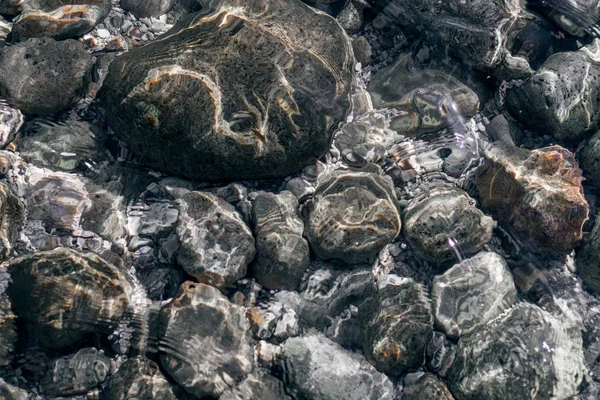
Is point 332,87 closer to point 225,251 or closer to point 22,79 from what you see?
point 225,251

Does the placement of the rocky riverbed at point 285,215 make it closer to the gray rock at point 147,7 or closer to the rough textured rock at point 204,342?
the rough textured rock at point 204,342

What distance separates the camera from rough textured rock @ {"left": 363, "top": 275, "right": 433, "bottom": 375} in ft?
12.8

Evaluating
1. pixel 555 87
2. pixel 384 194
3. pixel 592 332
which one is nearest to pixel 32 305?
pixel 384 194

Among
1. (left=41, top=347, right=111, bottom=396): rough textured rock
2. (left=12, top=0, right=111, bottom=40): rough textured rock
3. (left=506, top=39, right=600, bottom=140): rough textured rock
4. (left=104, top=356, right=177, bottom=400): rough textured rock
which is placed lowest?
(left=41, top=347, right=111, bottom=396): rough textured rock

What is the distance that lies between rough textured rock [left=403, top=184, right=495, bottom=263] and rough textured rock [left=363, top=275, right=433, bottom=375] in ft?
1.53

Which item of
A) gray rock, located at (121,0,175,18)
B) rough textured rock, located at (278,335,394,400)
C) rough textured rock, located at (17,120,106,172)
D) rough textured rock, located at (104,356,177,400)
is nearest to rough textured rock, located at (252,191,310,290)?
rough textured rock, located at (278,335,394,400)

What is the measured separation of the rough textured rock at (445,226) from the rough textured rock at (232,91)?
3.77ft

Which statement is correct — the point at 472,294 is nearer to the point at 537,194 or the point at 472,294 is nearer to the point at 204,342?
the point at 537,194

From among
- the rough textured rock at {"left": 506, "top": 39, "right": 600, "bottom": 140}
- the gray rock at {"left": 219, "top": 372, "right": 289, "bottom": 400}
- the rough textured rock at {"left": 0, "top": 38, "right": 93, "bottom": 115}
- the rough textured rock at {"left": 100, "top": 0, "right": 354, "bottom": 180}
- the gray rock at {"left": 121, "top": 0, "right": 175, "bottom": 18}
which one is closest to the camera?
the gray rock at {"left": 219, "top": 372, "right": 289, "bottom": 400}

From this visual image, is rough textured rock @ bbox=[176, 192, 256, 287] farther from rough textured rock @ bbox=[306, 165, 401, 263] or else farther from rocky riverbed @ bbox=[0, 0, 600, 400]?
rough textured rock @ bbox=[306, 165, 401, 263]

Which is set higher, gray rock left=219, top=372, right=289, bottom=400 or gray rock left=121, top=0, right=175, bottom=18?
gray rock left=121, top=0, right=175, bottom=18

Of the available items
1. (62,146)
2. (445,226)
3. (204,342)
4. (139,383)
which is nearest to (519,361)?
(445,226)

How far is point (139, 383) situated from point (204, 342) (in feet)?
1.78

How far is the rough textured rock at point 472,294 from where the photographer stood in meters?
4.15
